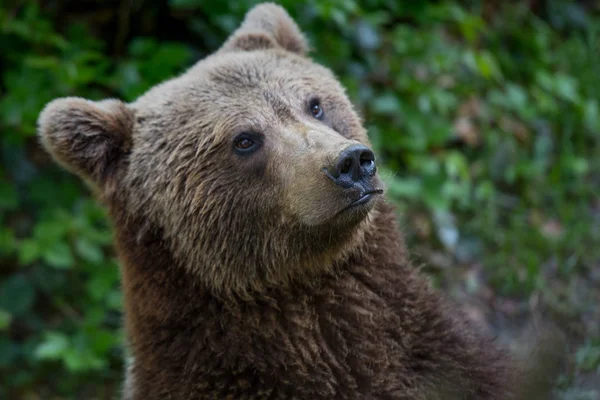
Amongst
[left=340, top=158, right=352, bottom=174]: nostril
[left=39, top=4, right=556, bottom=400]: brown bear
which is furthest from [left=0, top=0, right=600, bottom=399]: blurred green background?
[left=340, top=158, right=352, bottom=174]: nostril

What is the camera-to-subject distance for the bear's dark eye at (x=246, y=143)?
401 centimetres

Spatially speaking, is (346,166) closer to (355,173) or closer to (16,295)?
(355,173)

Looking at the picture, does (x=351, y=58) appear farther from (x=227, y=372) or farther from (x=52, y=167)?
(x=227, y=372)

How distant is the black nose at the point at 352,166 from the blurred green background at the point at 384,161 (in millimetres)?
2403

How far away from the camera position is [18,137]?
22.1ft

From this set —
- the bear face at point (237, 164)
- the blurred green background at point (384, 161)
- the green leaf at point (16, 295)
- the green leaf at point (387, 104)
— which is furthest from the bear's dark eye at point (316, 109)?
the green leaf at point (16, 295)

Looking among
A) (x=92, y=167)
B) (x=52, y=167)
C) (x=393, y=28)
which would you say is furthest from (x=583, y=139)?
(x=92, y=167)

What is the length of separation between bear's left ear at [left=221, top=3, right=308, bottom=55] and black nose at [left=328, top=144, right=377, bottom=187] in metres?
1.43

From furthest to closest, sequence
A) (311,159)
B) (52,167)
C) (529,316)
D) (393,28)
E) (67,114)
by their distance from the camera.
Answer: (393,28) < (52,167) < (529,316) < (67,114) < (311,159)

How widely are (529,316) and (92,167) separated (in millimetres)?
3498

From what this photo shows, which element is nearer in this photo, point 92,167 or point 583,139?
point 92,167

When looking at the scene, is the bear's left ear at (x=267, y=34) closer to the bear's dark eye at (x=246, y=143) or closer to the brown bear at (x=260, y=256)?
the brown bear at (x=260, y=256)

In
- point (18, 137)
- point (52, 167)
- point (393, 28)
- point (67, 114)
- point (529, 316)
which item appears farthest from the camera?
point (393, 28)

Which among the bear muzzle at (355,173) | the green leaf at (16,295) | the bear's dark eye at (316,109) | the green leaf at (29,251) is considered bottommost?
the green leaf at (16,295)
